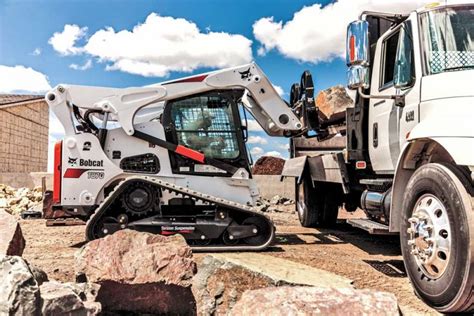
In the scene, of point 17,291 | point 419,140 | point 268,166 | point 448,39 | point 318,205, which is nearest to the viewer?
point 17,291

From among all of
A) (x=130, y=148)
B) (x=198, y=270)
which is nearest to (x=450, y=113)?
(x=198, y=270)

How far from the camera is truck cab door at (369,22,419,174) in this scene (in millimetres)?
5215

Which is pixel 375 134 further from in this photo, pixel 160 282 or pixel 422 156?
pixel 160 282

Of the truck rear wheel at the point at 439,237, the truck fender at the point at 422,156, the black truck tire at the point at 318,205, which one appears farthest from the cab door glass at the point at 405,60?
the black truck tire at the point at 318,205

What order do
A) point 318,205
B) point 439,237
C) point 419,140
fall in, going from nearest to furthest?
point 439,237 → point 419,140 → point 318,205

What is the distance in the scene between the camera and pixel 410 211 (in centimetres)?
456

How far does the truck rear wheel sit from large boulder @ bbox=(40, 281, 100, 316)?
2.77 m

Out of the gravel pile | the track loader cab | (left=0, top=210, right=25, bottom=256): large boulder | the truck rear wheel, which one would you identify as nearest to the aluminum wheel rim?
the truck rear wheel

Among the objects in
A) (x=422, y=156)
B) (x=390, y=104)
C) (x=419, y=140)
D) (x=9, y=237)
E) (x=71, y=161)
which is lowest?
(x=9, y=237)

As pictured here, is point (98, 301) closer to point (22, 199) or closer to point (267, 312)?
point (267, 312)

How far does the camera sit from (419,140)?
4.55 meters

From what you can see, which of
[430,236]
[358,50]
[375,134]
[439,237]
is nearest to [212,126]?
[375,134]

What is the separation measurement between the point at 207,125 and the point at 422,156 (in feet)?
11.0

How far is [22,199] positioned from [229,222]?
35.7ft
